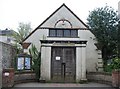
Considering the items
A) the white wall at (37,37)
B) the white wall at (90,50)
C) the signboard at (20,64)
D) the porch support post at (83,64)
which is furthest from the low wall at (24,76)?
the white wall at (90,50)

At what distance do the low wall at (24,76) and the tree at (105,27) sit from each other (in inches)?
310

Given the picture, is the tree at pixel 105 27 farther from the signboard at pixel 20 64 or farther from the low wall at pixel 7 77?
the low wall at pixel 7 77

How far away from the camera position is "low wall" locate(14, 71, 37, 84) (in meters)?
21.3

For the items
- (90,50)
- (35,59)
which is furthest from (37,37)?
(90,50)

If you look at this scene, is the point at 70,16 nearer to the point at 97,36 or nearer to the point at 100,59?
the point at 97,36

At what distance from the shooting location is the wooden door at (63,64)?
77.8ft

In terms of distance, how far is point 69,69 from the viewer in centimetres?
2397

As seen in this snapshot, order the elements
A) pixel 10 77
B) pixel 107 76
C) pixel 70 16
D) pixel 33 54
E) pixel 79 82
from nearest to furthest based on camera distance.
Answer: pixel 10 77
pixel 107 76
pixel 79 82
pixel 33 54
pixel 70 16

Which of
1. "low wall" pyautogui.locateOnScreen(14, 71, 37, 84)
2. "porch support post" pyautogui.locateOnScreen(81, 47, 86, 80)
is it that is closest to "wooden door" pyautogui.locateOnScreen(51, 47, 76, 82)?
"porch support post" pyautogui.locateOnScreen(81, 47, 86, 80)

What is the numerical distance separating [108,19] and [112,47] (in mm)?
2919

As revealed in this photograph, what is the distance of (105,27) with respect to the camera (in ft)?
88.5

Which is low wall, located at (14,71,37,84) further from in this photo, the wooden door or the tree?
the tree

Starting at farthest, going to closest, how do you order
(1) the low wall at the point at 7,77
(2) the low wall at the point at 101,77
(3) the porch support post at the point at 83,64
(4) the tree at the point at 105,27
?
(4) the tree at the point at 105,27
(3) the porch support post at the point at 83,64
(2) the low wall at the point at 101,77
(1) the low wall at the point at 7,77

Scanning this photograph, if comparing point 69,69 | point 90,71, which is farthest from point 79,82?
point 90,71
